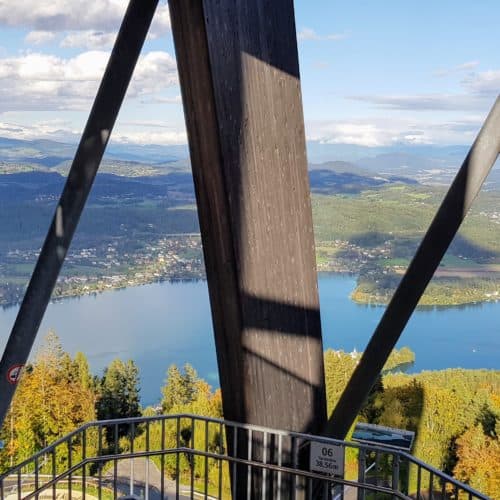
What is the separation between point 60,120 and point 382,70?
3717 mm

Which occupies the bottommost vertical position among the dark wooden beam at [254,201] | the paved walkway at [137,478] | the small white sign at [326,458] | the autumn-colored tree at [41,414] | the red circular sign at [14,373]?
the autumn-colored tree at [41,414]

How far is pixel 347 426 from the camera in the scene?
2031 millimetres

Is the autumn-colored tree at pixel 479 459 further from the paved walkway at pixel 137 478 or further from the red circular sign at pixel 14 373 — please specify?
the red circular sign at pixel 14 373

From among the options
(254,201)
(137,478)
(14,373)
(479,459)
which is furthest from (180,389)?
(254,201)

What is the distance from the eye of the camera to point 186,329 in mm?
10867

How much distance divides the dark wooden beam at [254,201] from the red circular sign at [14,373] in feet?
2.31

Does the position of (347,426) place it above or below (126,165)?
below

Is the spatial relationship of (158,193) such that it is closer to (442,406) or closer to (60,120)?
(60,120)

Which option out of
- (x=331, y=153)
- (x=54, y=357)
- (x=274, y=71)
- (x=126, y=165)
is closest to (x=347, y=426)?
(x=274, y=71)

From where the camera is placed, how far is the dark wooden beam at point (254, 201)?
1.74m

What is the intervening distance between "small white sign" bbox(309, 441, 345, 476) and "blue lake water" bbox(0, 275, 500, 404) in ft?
11.4

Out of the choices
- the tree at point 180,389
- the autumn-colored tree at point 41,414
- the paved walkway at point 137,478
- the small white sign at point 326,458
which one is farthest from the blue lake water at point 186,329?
the small white sign at point 326,458

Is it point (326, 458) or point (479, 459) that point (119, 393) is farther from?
point (326, 458)

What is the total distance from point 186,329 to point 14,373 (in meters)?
8.70
